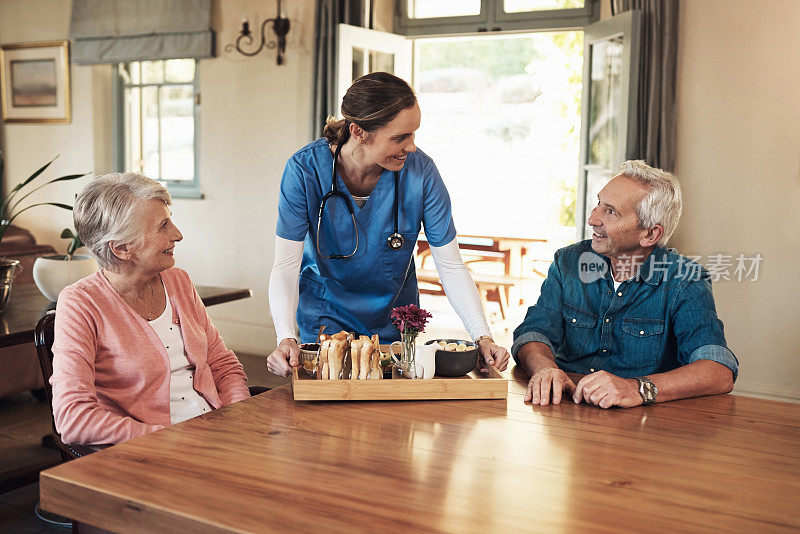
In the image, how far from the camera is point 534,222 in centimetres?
856

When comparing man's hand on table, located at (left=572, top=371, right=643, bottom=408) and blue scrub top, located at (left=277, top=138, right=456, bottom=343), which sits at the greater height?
blue scrub top, located at (left=277, top=138, right=456, bottom=343)

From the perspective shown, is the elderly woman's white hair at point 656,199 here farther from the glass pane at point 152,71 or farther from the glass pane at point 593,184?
the glass pane at point 152,71

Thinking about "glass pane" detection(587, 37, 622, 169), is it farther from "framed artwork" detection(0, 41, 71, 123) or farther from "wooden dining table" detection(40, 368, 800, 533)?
"framed artwork" detection(0, 41, 71, 123)

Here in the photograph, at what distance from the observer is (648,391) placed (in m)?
1.66

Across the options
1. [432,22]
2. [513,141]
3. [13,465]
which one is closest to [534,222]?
[513,141]

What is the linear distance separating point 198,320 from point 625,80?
287 centimetres

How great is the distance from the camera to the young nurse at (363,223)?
1984 mm

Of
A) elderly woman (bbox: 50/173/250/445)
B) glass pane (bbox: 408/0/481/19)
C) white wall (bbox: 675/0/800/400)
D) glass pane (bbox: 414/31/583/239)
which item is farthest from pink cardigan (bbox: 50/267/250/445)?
glass pane (bbox: 414/31/583/239)

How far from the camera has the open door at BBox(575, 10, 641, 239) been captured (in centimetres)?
392

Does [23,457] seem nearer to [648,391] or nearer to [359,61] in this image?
[648,391]

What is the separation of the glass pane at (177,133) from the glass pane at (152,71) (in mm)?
98

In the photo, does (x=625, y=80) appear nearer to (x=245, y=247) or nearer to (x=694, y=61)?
(x=694, y=61)

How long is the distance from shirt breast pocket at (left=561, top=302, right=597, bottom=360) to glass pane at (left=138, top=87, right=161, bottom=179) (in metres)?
4.46

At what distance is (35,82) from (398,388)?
18.3 feet
